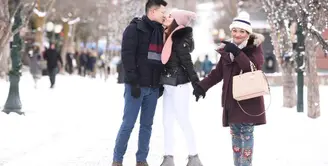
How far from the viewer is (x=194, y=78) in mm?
6980

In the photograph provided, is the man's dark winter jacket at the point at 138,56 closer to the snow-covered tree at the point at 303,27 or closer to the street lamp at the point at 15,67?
the snow-covered tree at the point at 303,27

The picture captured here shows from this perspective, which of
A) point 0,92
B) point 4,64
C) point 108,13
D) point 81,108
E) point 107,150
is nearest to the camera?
point 107,150

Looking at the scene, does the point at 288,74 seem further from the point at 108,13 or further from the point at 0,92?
the point at 108,13

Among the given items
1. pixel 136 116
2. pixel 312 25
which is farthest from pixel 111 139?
pixel 312 25

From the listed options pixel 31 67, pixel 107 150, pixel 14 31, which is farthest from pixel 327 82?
pixel 107 150

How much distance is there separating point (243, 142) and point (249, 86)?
0.55m

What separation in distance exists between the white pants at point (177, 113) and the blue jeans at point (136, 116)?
A: 0.16 metres

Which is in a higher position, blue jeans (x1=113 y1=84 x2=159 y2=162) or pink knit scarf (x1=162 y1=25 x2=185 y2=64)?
pink knit scarf (x1=162 y1=25 x2=185 y2=64)

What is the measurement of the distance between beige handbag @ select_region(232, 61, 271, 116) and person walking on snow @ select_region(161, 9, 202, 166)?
0.75m

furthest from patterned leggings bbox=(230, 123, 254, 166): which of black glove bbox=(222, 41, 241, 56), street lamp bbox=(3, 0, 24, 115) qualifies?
street lamp bbox=(3, 0, 24, 115)

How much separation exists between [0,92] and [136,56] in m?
15.4

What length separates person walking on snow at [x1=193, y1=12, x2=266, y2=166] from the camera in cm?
631

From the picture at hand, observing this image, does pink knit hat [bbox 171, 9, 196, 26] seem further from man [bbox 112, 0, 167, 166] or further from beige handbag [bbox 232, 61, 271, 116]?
beige handbag [bbox 232, 61, 271, 116]

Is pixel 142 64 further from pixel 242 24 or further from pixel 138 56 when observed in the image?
pixel 242 24
